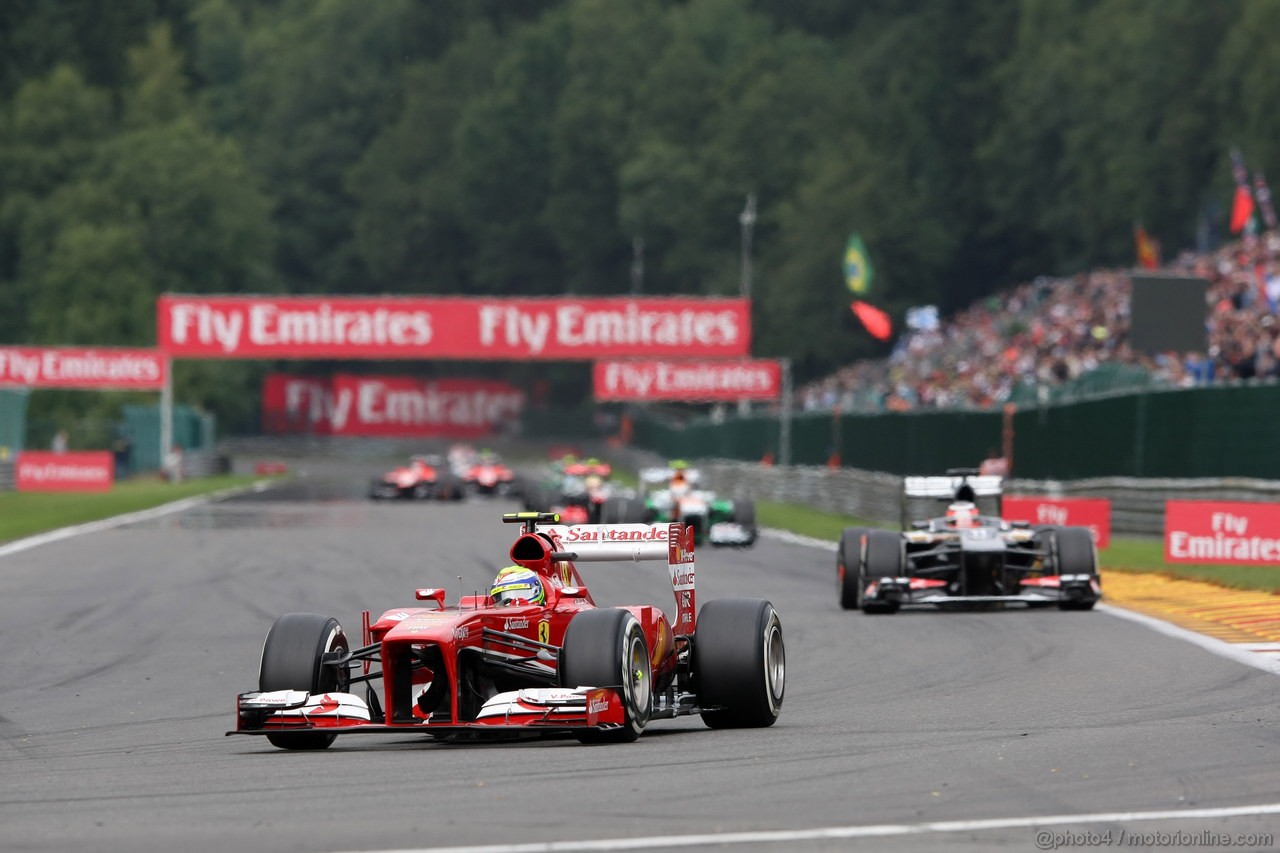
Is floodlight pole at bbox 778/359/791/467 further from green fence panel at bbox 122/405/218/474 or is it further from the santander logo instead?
the santander logo

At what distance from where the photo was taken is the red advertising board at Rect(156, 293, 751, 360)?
62.3m

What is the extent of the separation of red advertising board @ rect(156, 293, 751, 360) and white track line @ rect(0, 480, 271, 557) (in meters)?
5.63

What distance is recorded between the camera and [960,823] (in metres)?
8.04

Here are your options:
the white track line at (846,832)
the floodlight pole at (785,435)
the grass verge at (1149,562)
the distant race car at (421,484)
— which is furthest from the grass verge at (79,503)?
the white track line at (846,832)

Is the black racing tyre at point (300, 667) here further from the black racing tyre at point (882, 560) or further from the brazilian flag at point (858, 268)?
the brazilian flag at point (858, 268)

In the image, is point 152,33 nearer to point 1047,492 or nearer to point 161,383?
point 161,383

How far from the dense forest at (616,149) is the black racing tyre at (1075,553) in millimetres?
55418

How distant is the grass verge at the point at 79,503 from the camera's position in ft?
121

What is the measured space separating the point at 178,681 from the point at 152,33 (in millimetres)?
105316

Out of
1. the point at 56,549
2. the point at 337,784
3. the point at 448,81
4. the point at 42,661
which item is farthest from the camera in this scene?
the point at 448,81

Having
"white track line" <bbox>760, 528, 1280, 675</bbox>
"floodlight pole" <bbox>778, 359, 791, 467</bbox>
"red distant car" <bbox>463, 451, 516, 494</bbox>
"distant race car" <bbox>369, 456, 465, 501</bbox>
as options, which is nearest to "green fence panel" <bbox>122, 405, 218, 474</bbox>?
"red distant car" <bbox>463, 451, 516, 494</bbox>

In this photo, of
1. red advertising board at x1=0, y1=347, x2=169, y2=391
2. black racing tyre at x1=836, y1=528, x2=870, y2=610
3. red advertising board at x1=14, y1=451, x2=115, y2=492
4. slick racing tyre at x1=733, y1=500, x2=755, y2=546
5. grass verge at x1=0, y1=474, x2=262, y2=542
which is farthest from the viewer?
red advertising board at x1=0, y1=347, x2=169, y2=391

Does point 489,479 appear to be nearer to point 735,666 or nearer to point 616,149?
point 735,666

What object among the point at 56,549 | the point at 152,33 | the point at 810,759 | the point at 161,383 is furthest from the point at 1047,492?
the point at 152,33
